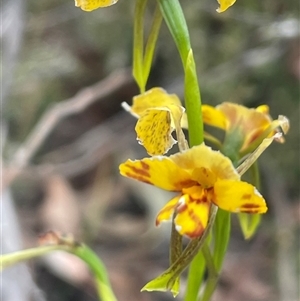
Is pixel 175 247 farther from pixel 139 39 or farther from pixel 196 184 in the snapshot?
pixel 139 39

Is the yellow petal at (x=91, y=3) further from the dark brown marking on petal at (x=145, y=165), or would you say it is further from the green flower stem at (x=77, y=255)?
the green flower stem at (x=77, y=255)

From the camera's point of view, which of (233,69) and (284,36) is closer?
(284,36)

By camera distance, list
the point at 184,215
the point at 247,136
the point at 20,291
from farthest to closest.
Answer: the point at 20,291
the point at 247,136
the point at 184,215

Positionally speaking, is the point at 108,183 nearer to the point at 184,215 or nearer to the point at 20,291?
the point at 20,291

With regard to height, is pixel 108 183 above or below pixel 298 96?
below

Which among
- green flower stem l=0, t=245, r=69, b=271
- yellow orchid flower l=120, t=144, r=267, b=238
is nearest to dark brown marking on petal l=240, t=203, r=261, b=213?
yellow orchid flower l=120, t=144, r=267, b=238

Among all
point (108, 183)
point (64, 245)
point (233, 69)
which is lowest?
A: point (108, 183)

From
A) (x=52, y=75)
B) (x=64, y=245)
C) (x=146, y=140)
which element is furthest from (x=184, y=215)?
(x=52, y=75)
